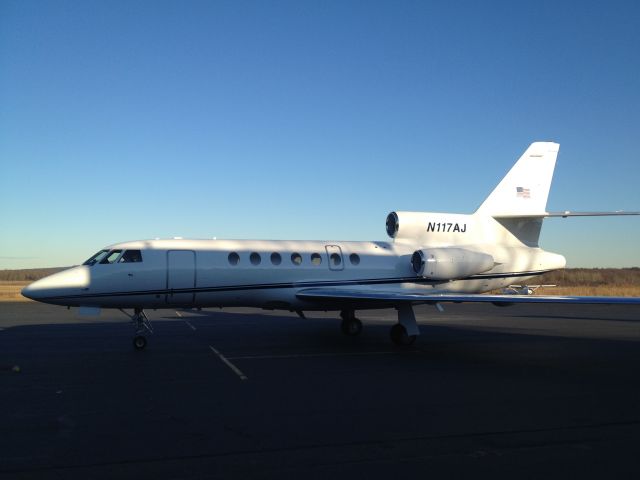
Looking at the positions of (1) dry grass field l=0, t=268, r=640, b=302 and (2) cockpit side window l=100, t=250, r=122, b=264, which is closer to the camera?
(2) cockpit side window l=100, t=250, r=122, b=264

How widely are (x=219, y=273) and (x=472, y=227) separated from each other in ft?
26.1

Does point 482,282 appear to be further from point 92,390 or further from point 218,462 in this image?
point 218,462

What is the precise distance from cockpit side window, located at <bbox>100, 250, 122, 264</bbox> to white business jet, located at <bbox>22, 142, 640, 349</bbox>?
25 mm

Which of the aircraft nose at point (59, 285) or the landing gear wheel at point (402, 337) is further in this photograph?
the landing gear wheel at point (402, 337)

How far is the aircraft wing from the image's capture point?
413 inches

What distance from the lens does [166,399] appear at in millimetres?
7871

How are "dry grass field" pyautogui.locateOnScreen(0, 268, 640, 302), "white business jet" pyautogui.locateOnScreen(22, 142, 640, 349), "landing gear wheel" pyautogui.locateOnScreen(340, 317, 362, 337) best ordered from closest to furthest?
"white business jet" pyautogui.locateOnScreen(22, 142, 640, 349)
"landing gear wheel" pyautogui.locateOnScreen(340, 317, 362, 337)
"dry grass field" pyautogui.locateOnScreen(0, 268, 640, 302)

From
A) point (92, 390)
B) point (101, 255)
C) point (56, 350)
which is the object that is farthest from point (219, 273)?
point (92, 390)

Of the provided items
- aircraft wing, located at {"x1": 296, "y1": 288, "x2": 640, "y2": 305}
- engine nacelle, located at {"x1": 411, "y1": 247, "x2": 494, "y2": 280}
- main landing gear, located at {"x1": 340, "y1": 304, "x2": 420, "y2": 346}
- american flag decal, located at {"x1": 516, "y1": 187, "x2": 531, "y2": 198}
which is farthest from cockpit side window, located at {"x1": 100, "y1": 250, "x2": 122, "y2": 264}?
american flag decal, located at {"x1": 516, "y1": 187, "x2": 531, "y2": 198}

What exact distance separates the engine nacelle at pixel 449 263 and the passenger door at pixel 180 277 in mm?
6384

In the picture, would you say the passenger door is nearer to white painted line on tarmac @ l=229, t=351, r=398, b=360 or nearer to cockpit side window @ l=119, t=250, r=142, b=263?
cockpit side window @ l=119, t=250, r=142, b=263

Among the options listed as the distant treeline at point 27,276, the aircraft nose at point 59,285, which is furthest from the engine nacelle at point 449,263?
the distant treeline at point 27,276

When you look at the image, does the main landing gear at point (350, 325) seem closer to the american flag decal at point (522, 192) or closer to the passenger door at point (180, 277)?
the passenger door at point (180, 277)

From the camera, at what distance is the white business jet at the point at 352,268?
13156 millimetres
